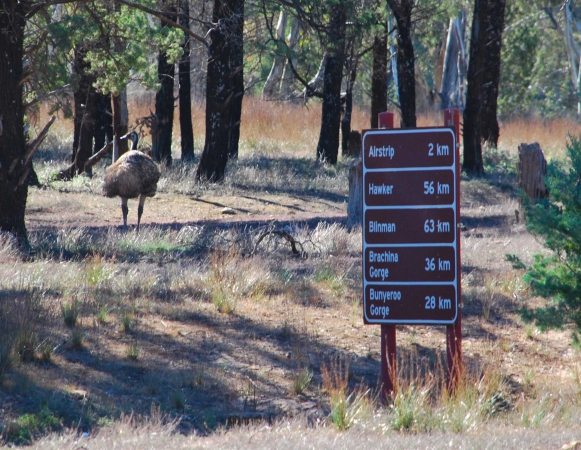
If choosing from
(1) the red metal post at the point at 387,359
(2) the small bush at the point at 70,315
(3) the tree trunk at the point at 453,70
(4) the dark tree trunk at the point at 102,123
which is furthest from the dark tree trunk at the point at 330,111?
(1) the red metal post at the point at 387,359

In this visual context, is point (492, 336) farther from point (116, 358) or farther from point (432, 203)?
point (116, 358)

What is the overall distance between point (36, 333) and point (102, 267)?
85.8 inches

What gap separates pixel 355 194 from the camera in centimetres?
1275

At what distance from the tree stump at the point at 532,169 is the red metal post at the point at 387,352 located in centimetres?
769

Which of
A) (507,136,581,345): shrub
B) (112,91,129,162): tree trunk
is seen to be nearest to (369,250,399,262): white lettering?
(507,136,581,345): shrub

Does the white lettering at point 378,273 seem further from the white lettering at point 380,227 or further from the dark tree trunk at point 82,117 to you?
the dark tree trunk at point 82,117

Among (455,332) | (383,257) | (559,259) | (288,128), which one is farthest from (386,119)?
(288,128)

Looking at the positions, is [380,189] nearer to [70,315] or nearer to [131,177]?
[70,315]

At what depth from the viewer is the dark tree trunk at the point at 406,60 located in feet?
66.1

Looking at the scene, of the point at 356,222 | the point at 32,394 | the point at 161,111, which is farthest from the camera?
the point at 161,111

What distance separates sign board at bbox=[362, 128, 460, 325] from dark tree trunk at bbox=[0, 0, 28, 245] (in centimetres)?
580

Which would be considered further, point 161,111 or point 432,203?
point 161,111

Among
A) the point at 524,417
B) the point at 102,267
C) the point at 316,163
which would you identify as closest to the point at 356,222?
the point at 102,267

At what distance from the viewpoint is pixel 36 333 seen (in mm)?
6570
